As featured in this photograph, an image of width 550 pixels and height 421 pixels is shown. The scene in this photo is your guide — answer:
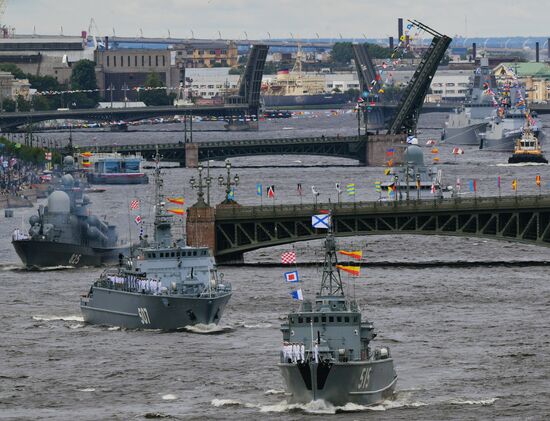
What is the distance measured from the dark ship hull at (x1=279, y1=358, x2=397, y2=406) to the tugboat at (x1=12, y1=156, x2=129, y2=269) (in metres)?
45.1

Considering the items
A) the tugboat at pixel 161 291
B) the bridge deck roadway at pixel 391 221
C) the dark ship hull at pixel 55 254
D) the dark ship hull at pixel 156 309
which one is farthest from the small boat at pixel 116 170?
the dark ship hull at pixel 156 309

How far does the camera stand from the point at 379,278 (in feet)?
320

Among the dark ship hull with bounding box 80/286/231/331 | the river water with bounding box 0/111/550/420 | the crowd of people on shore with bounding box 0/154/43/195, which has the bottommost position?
the river water with bounding box 0/111/550/420

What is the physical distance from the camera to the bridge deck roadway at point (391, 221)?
101250mm

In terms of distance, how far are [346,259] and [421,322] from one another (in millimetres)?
25132

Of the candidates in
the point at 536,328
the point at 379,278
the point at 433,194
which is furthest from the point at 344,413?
the point at 433,194

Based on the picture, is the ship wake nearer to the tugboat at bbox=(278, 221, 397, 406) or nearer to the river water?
the river water

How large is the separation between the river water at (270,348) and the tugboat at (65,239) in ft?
4.39

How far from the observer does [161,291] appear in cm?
8031

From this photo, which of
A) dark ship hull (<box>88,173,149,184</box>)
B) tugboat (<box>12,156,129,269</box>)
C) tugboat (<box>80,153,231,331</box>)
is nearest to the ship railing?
tugboat (<box>12,156,129,269</box>)

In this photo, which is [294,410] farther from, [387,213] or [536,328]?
[387,213]

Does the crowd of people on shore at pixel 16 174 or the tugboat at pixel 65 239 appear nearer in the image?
the tugboat at pixel 65 239

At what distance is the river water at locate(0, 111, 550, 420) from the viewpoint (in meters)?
63.9

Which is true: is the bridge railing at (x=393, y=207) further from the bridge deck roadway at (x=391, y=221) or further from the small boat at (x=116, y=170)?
the small boat at (x=116, y=170)
